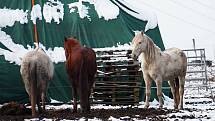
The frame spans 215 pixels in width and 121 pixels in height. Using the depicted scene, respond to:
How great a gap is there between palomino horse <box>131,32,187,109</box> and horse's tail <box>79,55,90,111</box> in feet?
5.26

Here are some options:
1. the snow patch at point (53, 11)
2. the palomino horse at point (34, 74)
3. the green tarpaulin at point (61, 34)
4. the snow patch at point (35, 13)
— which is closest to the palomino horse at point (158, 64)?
the palomino horse at point (34, 74)

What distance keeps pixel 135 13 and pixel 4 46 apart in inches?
227

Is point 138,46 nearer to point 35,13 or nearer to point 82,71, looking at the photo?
point 82,71

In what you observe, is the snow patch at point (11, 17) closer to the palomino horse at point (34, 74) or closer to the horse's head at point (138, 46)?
the horse's head at point (138, 46)

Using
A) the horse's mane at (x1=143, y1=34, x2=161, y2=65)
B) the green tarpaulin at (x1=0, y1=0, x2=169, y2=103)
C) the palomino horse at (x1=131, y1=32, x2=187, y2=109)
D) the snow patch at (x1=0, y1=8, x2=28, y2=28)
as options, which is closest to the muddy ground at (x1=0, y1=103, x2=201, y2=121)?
the palomino horse at (x1=131, y1=32, x2=187, y2=109)

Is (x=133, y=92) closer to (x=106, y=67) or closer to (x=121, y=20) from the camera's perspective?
(x=106, y=67)

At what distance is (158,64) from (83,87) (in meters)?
2.35

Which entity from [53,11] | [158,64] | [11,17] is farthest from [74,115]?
[53,11]

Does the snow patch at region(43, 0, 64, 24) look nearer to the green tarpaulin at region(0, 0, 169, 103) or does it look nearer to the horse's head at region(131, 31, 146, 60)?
the green tarpaulin at region(0, 0, 169, 103)

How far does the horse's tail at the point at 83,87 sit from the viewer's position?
31.9ft

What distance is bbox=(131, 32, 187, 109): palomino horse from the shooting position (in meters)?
11.1

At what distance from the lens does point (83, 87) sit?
973 cm

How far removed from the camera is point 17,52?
1692 cm

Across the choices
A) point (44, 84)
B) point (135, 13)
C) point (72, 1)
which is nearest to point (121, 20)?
point (135, 13)
